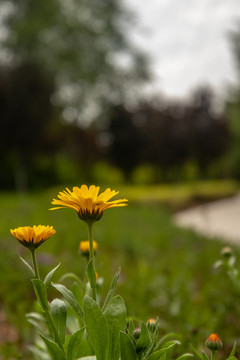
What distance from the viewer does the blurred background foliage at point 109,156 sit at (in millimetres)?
2852

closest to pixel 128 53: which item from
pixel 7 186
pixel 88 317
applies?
pixel 7 186

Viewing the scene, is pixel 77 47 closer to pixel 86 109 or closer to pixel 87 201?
pixel 86 109

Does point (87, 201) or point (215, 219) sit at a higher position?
point (87, 201)

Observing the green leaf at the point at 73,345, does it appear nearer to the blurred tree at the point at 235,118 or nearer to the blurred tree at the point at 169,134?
the blurred tree at the point at 169,134

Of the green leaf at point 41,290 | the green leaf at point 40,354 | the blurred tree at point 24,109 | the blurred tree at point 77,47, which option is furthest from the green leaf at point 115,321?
the blurred tree at point 77,47

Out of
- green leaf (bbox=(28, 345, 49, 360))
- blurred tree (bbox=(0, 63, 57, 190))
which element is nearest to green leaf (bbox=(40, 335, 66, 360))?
green leaf (bbox=(28, 345, 49, 360))

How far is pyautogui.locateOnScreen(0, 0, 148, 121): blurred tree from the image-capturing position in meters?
15.9

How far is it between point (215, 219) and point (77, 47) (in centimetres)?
1021

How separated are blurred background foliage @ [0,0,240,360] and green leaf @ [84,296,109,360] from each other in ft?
1.26

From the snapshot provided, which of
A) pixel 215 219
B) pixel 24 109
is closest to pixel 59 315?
pixel 215 219

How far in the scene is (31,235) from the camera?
93 cm

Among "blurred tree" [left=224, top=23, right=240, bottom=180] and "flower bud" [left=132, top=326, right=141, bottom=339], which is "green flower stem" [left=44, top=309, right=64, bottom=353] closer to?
"flower bud" [left=132, top=326, right=141, bottom=339]

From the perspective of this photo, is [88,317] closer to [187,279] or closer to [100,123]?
[187,279]

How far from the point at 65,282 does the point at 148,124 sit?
433 inches
